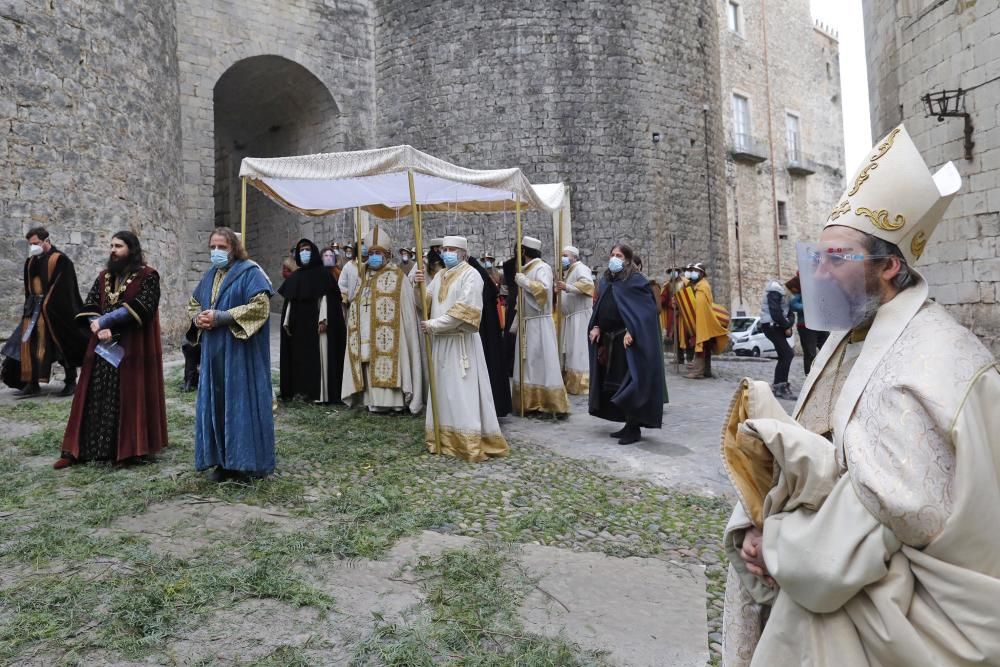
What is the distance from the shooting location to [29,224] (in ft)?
29.3

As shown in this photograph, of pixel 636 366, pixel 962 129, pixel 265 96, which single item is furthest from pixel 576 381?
pixel 265 96

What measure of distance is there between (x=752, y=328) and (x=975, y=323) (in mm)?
10253

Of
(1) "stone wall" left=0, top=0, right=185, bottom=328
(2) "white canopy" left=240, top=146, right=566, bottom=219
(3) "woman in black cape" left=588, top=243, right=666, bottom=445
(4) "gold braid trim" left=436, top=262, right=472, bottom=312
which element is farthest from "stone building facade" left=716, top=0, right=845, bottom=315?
(4) "gold braid trim" left=436, top=262, right=472, bottom=312

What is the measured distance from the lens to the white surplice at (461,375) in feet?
17.3

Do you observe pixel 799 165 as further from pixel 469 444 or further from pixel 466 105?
pixel 469 444

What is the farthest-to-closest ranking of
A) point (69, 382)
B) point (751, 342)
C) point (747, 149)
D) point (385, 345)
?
point (747, 149) < point (751, 342) < point (69, 382) < point (385, 345)

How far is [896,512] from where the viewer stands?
1.18 m

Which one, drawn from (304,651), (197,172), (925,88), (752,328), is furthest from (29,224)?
(752,328)

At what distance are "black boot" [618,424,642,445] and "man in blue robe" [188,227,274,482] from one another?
9.54 ft

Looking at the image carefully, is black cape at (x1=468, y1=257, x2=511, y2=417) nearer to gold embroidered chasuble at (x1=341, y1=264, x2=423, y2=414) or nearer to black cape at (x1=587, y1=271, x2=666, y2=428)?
gold embroidered chasuble at (x1=341, y1=264, x2=423, y2=414)

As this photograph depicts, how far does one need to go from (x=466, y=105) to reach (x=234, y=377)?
1307 centimetres

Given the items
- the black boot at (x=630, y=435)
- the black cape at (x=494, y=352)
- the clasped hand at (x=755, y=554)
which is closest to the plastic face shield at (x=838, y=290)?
the clasped hand at (x=755, y=554)

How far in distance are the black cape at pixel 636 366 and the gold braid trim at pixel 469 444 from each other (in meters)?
1.07

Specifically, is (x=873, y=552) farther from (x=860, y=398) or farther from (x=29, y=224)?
(x=29, y=224)
